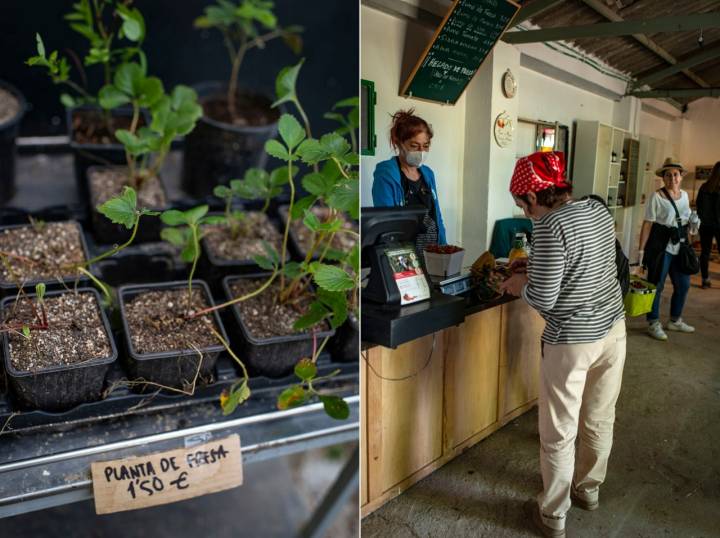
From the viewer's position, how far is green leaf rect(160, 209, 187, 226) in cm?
92

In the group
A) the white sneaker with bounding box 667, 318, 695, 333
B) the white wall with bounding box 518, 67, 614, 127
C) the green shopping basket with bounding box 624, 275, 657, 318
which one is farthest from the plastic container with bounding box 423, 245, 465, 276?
the white sneaker with bounding box 667, 318, 695, 333

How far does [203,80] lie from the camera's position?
84 centimetres

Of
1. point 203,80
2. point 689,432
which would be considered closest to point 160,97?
point 203,80

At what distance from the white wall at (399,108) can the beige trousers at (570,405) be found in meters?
1.24

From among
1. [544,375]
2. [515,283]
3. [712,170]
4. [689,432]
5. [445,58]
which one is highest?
[445,58]

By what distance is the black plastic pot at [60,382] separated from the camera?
31.8 inches

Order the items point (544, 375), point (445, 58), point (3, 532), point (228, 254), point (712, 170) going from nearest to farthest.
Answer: point (3, 532) < point (228, 254) < point (544, 375) < point (445, 58) < point (712, 170)

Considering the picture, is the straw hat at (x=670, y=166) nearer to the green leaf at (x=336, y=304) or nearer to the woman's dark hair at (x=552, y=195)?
the woman's dark hair at (x=552, y=195)

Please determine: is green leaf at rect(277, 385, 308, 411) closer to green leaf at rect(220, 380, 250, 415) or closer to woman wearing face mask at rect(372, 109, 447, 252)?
green leaf at rect(220, 380, 250, 415)

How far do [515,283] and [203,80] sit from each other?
1.38 meters

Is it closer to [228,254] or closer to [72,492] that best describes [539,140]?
[228,254]

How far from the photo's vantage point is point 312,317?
1.15 meters

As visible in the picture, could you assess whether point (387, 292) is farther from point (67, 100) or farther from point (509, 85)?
point (509, 85)

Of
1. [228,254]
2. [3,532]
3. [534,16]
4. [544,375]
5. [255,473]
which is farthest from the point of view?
[534,16]
